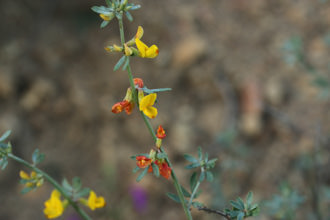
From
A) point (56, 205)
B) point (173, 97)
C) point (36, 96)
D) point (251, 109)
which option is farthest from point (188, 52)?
point (56, 205)

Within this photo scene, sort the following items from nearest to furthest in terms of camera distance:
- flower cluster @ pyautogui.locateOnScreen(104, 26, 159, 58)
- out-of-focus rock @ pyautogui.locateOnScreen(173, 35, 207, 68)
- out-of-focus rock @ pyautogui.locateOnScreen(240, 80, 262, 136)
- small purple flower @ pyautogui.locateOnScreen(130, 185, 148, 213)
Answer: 1. flower cluster @ pyautogui.locateOnScreen(104, 26, 159, 58)
2. small purple flower @ pyautogui.locateOnScreen(130, 185, 148, 213)
3. out-of-focus rock @ pyautogui.locateOnScreen(240, 80, 262, 136)
4. out-of-focus rock @ pyautogui.locateOnScreen(173, 35, 207, 68)

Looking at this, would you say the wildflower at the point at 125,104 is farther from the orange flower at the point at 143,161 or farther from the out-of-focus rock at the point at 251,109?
the out-of-focus rock at the point at 251,109

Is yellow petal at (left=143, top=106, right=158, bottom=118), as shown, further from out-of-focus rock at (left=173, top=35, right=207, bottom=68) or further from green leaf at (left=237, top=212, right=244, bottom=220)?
out-of-focus rock at (left=173, top=35, right=207, bottom=68)

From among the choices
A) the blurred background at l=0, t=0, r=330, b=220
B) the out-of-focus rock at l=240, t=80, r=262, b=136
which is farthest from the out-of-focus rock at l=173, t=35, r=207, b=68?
the out-of-focus rock at l=240, t=80, r=262, b=136

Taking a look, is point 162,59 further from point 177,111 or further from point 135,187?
point 135,187

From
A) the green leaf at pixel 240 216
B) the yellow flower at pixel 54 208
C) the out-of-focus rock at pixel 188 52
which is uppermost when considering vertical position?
the out-of-focus rock at pixel 188 52

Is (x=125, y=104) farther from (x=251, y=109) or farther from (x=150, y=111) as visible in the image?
(x=251, y=109)

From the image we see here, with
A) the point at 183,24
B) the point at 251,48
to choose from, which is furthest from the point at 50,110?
the point at 251,48

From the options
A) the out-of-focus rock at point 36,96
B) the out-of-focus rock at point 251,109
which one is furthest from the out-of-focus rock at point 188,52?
the out-of-focus rock at point 36,96
